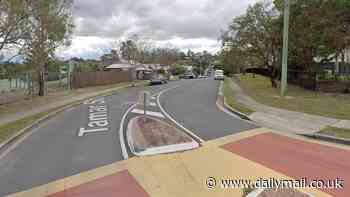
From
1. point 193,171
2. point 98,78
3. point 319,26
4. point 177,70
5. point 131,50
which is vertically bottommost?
point 193,171

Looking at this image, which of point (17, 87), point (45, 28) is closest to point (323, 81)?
point (45, 28)

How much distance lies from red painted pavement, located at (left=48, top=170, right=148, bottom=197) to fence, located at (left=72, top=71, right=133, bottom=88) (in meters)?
33.1

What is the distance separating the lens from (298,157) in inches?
296

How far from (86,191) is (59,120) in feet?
31.6

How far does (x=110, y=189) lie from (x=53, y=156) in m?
3.10

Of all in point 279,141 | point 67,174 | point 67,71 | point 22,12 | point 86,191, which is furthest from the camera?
point 67,71

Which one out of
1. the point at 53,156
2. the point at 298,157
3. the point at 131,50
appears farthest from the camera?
the point at 131,50

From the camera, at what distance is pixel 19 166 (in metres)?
7.48

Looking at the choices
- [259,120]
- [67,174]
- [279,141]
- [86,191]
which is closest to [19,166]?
[67,174]

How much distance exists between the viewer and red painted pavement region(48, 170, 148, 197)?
18.3 feet

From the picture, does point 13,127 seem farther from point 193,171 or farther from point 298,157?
point 298,157

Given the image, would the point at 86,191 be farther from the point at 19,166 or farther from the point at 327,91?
the point at 327,91

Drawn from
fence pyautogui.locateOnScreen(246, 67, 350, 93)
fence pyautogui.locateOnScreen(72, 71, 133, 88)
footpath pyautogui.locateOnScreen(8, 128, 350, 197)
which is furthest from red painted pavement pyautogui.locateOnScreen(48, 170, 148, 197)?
fence pyautogui.locateOnScreen(72, 71, 133, 88)

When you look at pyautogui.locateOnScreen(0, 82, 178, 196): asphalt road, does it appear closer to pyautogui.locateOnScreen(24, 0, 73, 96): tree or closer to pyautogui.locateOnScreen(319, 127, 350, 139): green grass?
pyautogui.locateOnScreen(319, 127, 350, 139): green grass
